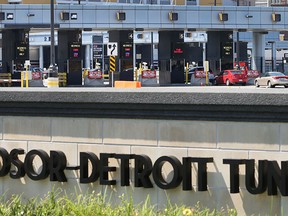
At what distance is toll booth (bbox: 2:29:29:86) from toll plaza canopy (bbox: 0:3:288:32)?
1.72 m

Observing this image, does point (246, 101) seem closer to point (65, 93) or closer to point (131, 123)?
point (131, 123)

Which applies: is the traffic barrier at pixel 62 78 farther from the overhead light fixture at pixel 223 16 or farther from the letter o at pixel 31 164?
the letter o at pixel 31 164

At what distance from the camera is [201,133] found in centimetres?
939

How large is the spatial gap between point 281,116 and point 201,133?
95 cm

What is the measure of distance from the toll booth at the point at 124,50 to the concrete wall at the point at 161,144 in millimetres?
56399

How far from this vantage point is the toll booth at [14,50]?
66312mm

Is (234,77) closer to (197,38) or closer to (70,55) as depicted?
(70,55)

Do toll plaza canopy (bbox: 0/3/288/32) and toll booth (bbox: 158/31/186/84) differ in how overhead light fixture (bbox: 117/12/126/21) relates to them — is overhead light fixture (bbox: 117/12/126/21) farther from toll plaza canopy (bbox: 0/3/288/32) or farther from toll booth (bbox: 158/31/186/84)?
toll booth (bbox: 158/31/186/84)

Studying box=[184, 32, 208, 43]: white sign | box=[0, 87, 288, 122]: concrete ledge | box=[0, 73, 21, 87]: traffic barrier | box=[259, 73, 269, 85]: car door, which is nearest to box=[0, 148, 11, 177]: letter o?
box=[0, 87, 288, 122]: concrete ledge

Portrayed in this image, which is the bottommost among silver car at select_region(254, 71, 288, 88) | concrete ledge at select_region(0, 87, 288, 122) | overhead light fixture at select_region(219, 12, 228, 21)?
concrete ledge at select_region(0, 87, 288, 122)

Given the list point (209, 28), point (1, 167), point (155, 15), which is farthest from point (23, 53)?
point (1, 167)

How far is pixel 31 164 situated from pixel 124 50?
188ft

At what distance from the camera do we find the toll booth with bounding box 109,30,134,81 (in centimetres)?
6719

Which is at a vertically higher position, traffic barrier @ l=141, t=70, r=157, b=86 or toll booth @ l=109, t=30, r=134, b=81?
toll booth @ l=109, t=30, r=134, b=81
